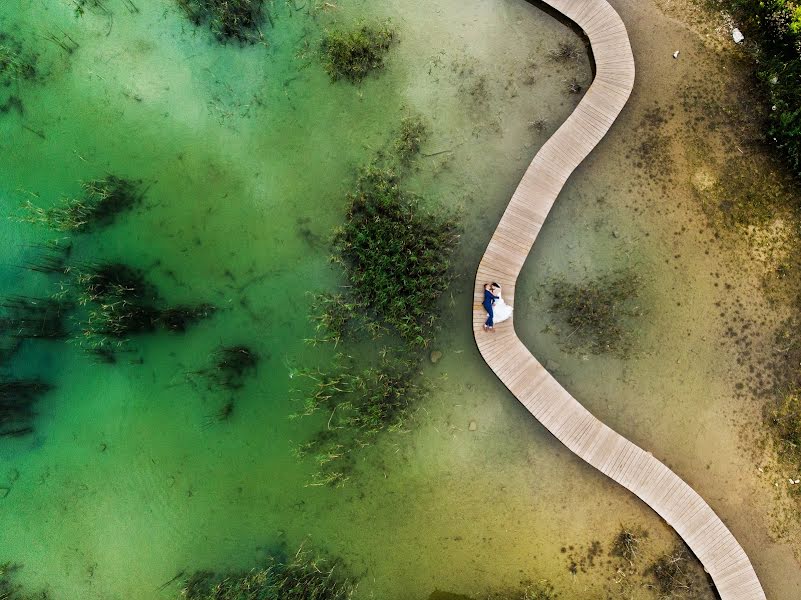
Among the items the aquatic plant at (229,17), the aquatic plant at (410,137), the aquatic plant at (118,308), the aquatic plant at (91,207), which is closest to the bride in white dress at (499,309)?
the aquatic plant at (410,137)

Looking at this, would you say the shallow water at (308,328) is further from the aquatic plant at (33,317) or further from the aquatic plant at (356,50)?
the aquatic plant at (33,317)

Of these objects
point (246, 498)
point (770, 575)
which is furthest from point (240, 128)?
point (770, 575)

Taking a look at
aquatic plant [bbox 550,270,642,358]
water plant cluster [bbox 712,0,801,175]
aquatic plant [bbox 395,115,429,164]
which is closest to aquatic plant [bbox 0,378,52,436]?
aquatic plant [bbox 395,115,429,164]

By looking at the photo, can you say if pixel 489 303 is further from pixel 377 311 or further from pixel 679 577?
pixel 679 577

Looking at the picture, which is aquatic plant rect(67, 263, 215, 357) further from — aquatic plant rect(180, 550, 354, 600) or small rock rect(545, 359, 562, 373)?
small rock rect(545, 359, 562, 373)

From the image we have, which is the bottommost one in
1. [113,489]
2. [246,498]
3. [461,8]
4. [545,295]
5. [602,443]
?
[113,489]

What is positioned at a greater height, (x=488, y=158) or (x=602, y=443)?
(x=488, y=158)

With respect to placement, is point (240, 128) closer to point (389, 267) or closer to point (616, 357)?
point (389, 267)
